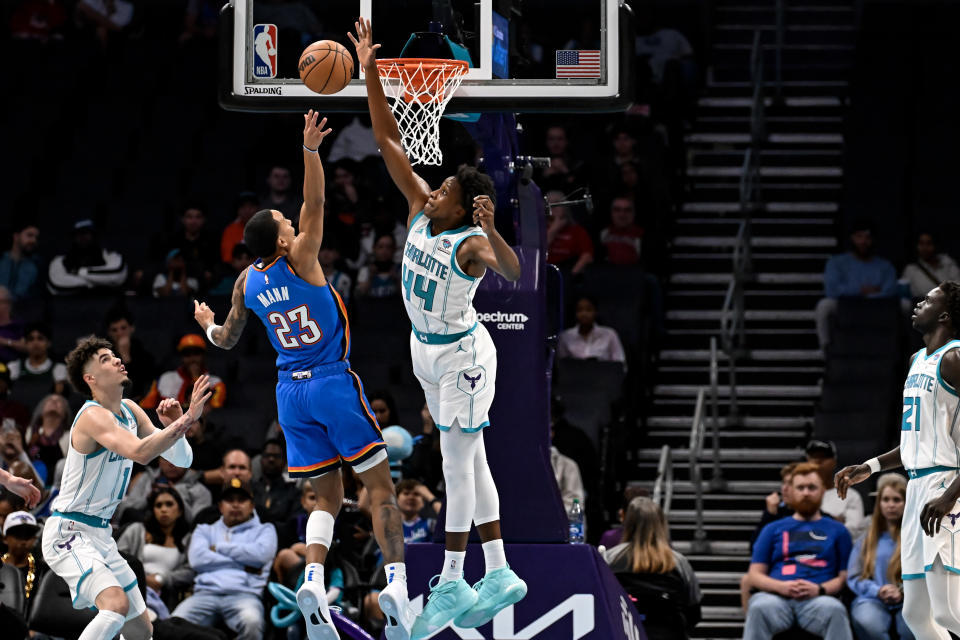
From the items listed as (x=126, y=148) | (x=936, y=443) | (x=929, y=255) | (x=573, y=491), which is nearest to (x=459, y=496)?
(x=936, y=443)

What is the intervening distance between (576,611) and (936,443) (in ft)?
7.77

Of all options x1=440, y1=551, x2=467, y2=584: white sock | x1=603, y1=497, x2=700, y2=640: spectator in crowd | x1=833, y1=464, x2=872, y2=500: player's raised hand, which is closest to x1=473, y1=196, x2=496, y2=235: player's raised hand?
x1=440, y1=551, x2=467, y2=584: white sock

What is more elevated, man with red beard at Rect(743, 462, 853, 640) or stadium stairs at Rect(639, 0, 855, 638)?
stadium stairs at Rect(639, 0, 855, 638)

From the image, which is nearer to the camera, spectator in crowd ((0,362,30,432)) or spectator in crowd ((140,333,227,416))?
spectator in crowd ((0,362,30,432))

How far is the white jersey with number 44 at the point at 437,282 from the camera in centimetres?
910

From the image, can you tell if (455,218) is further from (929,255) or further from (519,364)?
(929,255)

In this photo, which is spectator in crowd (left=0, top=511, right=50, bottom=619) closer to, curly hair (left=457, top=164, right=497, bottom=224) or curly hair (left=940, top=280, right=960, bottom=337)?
curly hair (left=457, top=164, right=497, bottom=224)

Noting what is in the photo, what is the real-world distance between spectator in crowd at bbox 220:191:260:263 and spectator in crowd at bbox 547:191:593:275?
2.95m

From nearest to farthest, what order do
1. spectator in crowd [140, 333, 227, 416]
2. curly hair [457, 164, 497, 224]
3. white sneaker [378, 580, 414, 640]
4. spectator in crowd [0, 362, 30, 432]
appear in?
white sneaker [378, 580, 414, 640], curly hair [457, 164, 497, 224], spectator in crowd [0, 362, 30, 432], spectator in crowd [140, 333, 227, 416]

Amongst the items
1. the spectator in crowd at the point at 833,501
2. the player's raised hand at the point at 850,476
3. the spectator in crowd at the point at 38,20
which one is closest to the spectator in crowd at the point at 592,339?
the spectator in crowd at the point at 833,501

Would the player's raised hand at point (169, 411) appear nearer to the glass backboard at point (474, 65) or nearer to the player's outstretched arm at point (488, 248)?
the glass backboard at point (474, 65)

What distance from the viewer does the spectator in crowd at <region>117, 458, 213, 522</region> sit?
1337 centimetres

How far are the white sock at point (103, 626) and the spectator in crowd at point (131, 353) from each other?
5.57 metres

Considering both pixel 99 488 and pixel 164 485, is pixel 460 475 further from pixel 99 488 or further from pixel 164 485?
pixel 164 485
